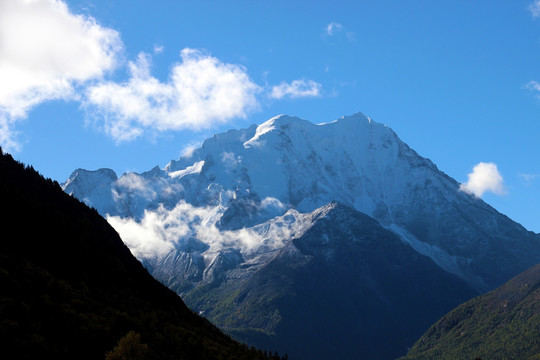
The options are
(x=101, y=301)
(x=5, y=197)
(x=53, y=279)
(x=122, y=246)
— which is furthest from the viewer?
(x=122, y=246)

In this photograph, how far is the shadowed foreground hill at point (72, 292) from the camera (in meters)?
117

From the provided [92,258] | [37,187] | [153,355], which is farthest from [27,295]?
[37,187]

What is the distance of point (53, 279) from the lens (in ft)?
451

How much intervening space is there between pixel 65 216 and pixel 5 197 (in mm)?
21151

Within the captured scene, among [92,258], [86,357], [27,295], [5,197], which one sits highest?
[5,197]

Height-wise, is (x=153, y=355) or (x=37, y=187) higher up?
(x=37, y=187)

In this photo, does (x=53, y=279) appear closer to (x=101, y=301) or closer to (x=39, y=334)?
(x=101, y=301)

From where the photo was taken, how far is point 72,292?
138 m

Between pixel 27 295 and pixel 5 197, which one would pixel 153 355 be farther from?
pixel 5 197

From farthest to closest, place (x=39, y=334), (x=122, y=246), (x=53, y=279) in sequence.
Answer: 1. (x=122, y=246)
2. (x=53, y=279)
3. (x=39, y=334)

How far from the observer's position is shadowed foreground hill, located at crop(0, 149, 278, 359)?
117 m

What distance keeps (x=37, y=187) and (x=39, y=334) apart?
77.7 metres

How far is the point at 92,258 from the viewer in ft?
564

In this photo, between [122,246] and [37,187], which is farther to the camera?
[122,246]
